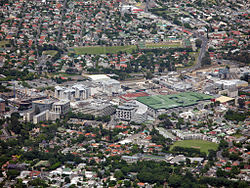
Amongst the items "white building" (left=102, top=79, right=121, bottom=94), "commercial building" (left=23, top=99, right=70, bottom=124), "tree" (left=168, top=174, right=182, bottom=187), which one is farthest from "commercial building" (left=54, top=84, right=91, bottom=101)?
"tree" (left=168, top=174, right=182, bottom=187)

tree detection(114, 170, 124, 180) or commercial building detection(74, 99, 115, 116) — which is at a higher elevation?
commercial building detection(74, 99, 115, 116)

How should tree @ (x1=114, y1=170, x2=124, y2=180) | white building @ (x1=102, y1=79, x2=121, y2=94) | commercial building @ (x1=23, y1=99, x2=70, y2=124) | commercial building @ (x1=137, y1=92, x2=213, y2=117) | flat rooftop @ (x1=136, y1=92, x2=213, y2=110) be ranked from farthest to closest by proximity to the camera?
white building @ (x1=102, y1=79, x2=121, y2=94)
flat rooftop @ (x1=136, y1=92, x2=213, y2=110)
commercial building @ (x1=137, y1=92, x2=213, y2=117)
commercial building @ (x1=23, y1=99, x2=70, y2=124)
tree @ (x1=114, y1=170, x2=124, y2=180)

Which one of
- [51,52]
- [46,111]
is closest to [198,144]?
[46,111]

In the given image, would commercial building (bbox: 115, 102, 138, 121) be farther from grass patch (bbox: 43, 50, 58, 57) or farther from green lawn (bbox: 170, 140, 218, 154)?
grass patch (bbox: 43, 50, 58, 57)

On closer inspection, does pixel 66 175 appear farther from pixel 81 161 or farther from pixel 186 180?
pixel 186 180

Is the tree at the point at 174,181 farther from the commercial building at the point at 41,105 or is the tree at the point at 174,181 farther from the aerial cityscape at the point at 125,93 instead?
the commercial building at the point at 41,105

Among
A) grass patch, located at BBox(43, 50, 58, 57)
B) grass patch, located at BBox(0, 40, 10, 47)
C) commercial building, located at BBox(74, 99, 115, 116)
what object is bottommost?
commercial building, located at BBox(74, 99, 115, 116)

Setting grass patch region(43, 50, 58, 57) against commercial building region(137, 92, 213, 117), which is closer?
commercial building region(137, 92, 213, 117)

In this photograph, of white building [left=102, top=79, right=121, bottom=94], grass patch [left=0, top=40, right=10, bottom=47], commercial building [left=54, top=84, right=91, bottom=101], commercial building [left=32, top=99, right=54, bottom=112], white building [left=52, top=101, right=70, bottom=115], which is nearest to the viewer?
white building [left=52, top=101, right=70, bottom=115]

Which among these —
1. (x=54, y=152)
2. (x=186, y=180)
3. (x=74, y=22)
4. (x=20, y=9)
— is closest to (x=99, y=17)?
(x=74, y=22)
